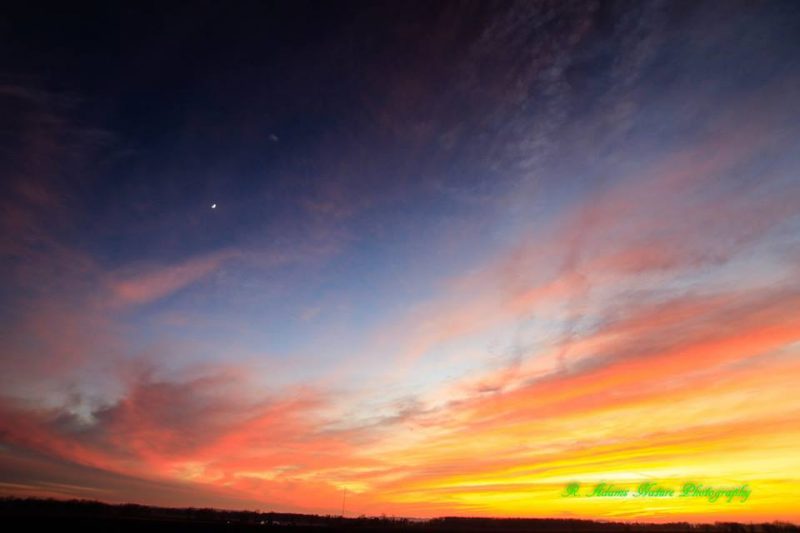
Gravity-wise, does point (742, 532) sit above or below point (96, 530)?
below

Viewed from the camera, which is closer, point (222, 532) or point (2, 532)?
point (2, 532)

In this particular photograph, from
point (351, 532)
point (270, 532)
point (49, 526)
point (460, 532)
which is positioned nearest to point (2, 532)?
point (49, 526)

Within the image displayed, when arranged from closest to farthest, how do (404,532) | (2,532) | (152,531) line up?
(2,532) < (152,531) < (404,532)

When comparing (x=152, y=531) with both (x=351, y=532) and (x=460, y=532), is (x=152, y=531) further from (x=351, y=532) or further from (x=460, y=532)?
(x=460, y=532)

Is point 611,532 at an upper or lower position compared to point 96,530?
lower

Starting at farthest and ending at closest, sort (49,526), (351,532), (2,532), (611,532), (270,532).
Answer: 1. (611,532)
2. (351,532)
3. (270,532)
4. (49,526)
5. (2,532)

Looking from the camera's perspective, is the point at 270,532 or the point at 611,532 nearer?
the point at 270,532

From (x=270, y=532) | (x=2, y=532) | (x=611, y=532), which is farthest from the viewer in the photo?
(x=611, y=532)

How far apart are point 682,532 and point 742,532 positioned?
26024mm

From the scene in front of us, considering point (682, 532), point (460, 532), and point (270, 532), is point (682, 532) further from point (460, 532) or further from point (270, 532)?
point (270, 532)

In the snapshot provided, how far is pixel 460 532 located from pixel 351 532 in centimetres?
3040

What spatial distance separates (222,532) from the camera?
1987 inches

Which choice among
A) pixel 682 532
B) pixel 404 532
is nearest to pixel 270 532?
pixel 404 532

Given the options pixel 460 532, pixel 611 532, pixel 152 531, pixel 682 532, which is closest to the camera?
pixel 152 531
